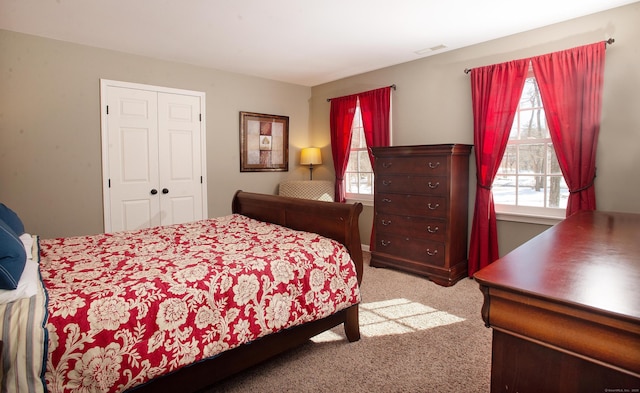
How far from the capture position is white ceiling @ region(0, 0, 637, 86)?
2.87 metres

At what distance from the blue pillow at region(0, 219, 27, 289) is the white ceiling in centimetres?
212

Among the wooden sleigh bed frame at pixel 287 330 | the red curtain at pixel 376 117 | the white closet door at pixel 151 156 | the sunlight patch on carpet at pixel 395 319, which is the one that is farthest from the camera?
the red curtain at pixel 376 117

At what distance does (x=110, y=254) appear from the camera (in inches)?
85.3

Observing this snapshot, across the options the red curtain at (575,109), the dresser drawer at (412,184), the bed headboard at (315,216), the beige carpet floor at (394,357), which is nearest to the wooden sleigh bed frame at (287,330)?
the bed headboard at (315,216)

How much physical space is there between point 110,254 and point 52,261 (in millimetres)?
284

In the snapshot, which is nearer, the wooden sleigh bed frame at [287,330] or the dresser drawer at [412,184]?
the wooden sleigh bed frame at [287,330]

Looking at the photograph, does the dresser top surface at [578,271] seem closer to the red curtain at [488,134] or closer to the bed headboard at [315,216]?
the bed headboard at [315,216]

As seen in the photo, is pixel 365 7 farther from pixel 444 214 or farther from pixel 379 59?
pixel 444 214

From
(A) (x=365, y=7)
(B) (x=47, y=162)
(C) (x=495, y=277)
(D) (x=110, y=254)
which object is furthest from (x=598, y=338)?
(B) (x=47, y=162)

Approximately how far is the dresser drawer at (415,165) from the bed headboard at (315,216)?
1528mm

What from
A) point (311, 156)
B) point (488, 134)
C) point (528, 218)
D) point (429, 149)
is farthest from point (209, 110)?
point (528, 218)

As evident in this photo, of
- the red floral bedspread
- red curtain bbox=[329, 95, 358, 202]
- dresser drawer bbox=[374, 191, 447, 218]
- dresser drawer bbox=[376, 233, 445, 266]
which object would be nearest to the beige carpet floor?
the red floral bedspread

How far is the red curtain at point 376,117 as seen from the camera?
457 centimetres

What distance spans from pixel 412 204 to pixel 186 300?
8.99 feet
